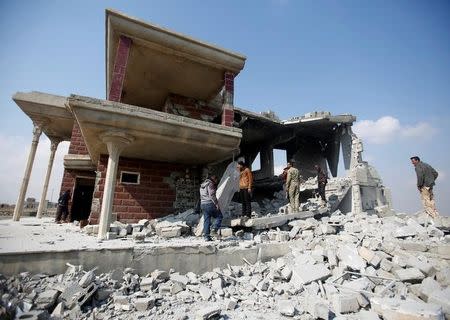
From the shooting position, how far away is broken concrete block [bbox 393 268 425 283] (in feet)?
14.3

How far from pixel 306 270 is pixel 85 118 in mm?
5967

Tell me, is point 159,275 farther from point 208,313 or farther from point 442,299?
point 442,299

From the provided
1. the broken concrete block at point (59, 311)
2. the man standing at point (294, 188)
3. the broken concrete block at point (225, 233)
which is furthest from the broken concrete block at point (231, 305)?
the man standing at point (294, 188)

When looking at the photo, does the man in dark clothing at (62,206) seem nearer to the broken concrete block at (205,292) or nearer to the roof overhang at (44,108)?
the roof overhang at (44,108)

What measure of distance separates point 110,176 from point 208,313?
13.2ft

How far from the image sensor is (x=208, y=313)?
3.50 metres

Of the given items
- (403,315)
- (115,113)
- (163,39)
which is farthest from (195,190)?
(403,315)

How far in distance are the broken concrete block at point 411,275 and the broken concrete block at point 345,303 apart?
1303 mm

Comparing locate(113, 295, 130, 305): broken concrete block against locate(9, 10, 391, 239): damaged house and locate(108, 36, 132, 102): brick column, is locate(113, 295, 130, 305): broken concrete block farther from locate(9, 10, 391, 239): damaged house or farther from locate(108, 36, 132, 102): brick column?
locate(108, 36, 132, 102): brick column

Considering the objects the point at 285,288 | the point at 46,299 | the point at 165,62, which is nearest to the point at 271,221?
the point at 285,288

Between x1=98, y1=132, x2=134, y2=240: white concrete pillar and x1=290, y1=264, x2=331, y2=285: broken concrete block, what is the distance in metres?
4.40

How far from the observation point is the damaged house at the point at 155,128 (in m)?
6.20

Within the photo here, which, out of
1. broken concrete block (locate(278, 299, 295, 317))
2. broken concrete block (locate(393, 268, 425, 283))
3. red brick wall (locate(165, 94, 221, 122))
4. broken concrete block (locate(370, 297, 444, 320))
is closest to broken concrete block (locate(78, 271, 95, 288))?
broken concrete block (locate(278, 299, 295, 317))

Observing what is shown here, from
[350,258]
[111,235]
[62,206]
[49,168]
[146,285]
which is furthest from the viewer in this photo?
[49,168]
